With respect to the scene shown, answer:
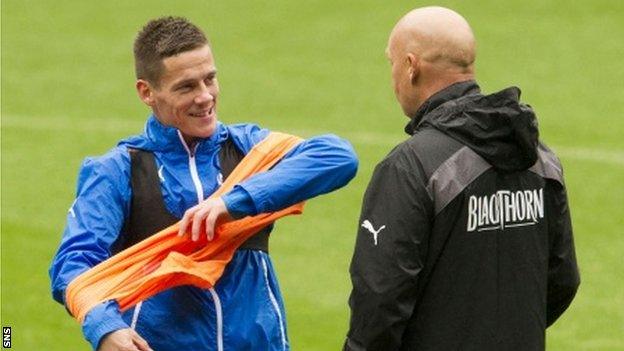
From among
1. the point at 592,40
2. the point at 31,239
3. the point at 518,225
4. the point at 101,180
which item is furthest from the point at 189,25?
the point at 592,40

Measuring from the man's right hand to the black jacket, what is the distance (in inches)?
28.5

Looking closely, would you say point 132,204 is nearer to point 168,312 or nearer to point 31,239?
point 168,312

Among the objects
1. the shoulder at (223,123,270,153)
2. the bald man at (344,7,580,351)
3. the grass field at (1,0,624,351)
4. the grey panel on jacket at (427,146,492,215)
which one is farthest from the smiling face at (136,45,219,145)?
the grass field at (1,0,624,351)

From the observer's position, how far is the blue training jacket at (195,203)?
242 inches

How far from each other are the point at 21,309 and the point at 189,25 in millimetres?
5116

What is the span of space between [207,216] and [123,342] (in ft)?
1.70

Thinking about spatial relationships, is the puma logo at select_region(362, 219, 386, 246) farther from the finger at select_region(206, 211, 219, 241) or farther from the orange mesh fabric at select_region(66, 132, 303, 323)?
the finger at select_region(206, 211, 219, 241)

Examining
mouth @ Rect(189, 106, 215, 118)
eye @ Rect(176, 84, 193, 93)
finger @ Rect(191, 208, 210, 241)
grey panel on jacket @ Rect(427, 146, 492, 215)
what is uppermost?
eye @ Rect(176, 84, 193, 93)

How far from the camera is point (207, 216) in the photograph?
20.0 ft

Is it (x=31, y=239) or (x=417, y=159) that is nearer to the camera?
(x=417, y=159)

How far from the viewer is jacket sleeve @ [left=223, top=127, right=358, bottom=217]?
611cm

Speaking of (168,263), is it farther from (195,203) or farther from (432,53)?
(432,53)

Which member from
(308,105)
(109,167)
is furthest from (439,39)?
(308,105)

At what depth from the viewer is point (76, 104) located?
15344 millimetres
